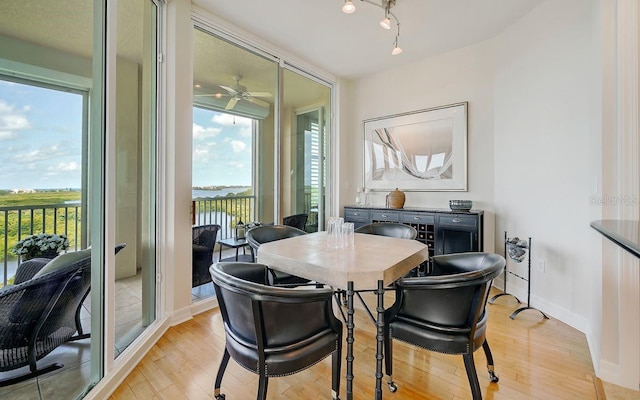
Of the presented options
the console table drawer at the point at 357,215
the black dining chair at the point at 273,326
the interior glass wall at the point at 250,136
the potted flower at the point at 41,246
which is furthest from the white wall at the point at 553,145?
the potted flower at the point at 41,246

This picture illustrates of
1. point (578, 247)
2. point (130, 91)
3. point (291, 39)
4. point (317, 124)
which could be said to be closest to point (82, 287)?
point (130, 91)

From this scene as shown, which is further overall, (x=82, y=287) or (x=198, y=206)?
(x=198, y=206)

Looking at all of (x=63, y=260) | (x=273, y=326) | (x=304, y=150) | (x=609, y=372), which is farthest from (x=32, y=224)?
(x=609, y=372)

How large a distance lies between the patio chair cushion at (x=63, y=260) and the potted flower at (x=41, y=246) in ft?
0.12

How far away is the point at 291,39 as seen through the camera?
134 inches

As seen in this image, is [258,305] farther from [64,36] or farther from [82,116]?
[64,36]

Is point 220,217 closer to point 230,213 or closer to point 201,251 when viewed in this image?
point 230,213

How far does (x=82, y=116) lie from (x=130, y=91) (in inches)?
23.5

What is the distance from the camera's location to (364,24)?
10.2 feet

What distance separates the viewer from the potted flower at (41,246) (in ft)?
4.63

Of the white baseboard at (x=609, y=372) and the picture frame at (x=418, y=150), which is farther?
the picture frame at (x=418, y=150)

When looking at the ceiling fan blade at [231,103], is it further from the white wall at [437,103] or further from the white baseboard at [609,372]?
the white baseboard at [609,372]

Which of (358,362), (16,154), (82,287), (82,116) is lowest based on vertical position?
(358,362)

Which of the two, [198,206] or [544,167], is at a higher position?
[544,167]
